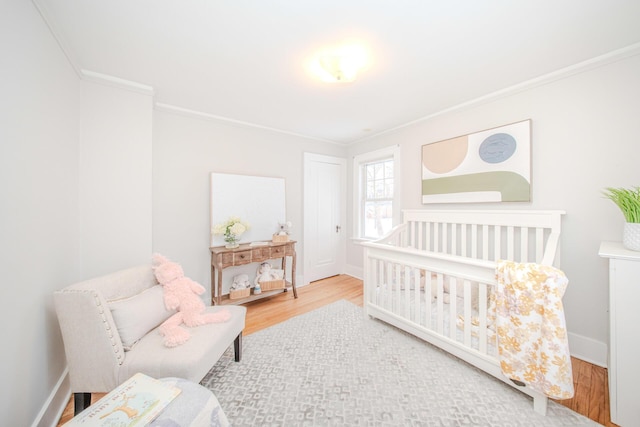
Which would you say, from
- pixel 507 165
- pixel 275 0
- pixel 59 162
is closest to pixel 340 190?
pixel 507 165

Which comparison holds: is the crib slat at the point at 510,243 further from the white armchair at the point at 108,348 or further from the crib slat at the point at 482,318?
the white armchair at the point at 108,348

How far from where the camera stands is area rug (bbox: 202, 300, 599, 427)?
129 cm

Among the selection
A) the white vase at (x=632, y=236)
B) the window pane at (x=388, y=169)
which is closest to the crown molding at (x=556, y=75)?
the window pane at (x=388, y=169)

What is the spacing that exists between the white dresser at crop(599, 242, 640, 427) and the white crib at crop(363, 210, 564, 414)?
0.97 feet

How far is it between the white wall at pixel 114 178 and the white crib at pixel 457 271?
2.20 m

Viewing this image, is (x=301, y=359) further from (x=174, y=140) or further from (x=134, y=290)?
(x=174, y=140)

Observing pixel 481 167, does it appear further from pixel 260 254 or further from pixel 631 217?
pixel 260 254

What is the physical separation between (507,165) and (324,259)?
8.68ft

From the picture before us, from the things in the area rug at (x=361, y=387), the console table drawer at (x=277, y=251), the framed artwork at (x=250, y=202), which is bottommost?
the area rug at (x=361, y=387)

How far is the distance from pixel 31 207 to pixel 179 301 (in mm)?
916

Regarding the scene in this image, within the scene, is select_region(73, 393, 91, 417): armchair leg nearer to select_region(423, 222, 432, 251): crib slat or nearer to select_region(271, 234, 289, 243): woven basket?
select_region(271, 234, 289, 243): woven basket

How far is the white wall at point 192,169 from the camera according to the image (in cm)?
249

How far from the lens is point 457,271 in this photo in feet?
5.54

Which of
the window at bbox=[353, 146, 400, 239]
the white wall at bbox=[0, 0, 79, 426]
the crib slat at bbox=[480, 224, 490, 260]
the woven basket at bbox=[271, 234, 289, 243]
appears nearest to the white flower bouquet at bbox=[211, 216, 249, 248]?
the woven basket at bbox=[271, 234, 289, 243]
